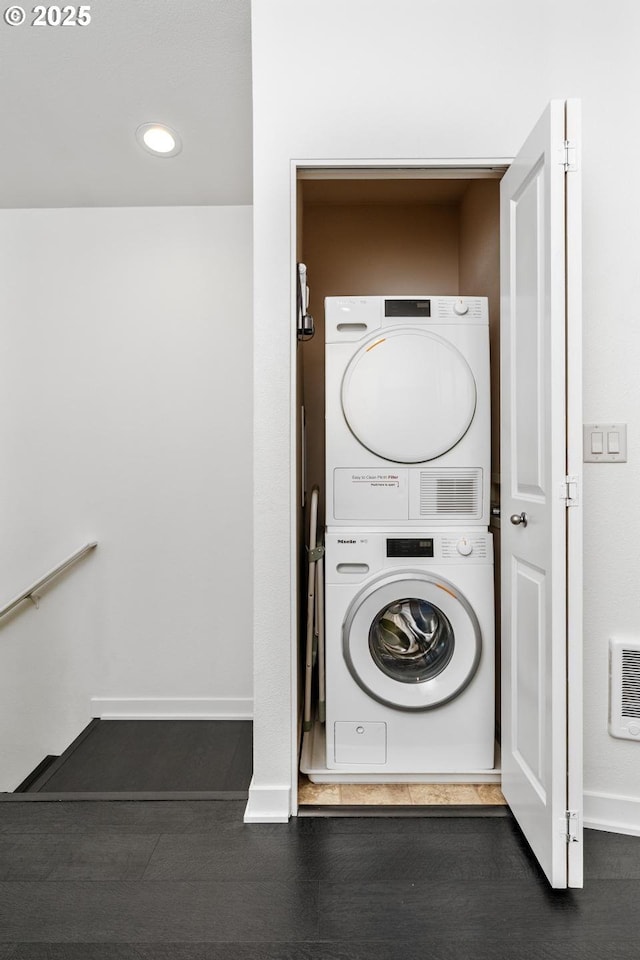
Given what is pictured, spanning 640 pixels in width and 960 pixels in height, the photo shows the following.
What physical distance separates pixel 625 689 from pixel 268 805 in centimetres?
119

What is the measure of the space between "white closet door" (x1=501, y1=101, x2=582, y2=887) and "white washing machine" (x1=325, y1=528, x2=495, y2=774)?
26 cm

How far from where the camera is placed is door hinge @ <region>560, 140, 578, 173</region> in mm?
Result: 1508

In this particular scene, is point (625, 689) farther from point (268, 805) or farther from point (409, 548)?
point (268, 805)

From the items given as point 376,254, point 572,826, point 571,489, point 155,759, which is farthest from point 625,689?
point 376,254

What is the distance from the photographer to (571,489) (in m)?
1.53

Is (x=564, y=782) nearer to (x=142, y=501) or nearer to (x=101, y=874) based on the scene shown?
(x=101, y=874)

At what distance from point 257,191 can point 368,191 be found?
1.19 metres

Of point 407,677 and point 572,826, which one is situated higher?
point 407,677

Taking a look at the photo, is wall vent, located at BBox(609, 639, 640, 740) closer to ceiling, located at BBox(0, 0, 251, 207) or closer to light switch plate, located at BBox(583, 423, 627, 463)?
light switch plate, located at BBox(583, 423, 627, 463)

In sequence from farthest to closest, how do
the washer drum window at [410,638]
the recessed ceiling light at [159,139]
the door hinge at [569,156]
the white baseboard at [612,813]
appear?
the recessed ceiling light at [159,139]
the washer drum window at [410,638]
the white baseboard at [612,813]
the door hinge at [569,156]

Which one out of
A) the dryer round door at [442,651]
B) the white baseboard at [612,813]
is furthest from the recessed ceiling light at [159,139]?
the white baseboard at [612,813]

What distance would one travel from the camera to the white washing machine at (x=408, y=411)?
215cm

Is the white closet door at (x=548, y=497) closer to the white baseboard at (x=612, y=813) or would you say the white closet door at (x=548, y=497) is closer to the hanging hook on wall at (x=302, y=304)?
the white baseboard at (x=612, y=813)

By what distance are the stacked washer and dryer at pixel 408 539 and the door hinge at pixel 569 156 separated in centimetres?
67
